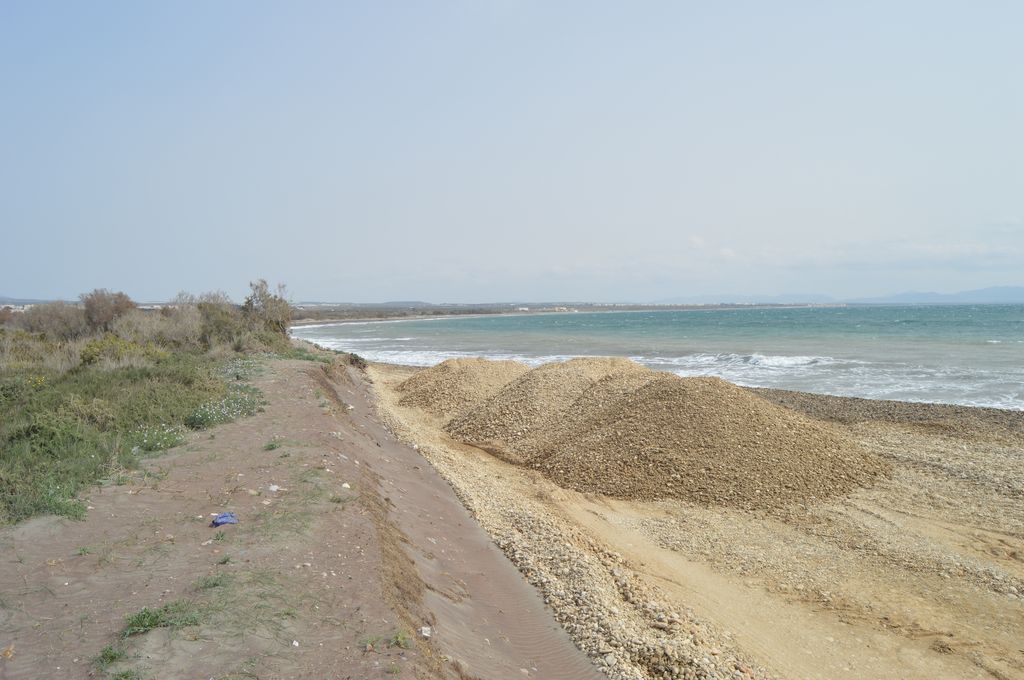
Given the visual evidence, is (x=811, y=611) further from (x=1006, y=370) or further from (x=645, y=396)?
(x=1006, y=370)

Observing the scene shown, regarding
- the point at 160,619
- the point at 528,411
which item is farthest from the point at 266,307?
the point at 160,619

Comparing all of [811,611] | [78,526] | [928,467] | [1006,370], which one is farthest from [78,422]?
[1006,370]

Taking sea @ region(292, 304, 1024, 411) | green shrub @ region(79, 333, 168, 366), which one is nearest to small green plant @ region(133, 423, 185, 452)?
green shrub @ region(79, 333, 168, 366)

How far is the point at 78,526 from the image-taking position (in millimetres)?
5609

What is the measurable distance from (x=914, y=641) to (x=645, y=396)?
23.1 ft

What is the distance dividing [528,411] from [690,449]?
A: 5006 mm

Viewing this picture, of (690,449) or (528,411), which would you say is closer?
(690,449)

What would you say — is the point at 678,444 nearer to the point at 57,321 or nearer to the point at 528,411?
the point at 528,411

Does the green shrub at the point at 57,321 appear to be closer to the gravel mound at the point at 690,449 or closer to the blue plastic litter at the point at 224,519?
the gravel mound at the point at 690,449

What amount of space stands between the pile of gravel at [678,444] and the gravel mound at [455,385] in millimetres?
3079

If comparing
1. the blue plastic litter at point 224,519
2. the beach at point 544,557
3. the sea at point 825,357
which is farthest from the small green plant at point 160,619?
the sea at point 825,357

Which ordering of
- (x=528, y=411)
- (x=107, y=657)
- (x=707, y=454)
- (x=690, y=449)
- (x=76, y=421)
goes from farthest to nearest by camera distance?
(x=528, y=411) < (x=690, y=449) < (x=707, y=454) < (x=76, y=421) < (x=107, y=657)

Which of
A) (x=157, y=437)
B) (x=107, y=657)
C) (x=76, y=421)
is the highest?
(x=76, y=421)

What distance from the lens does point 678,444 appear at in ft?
35.7
